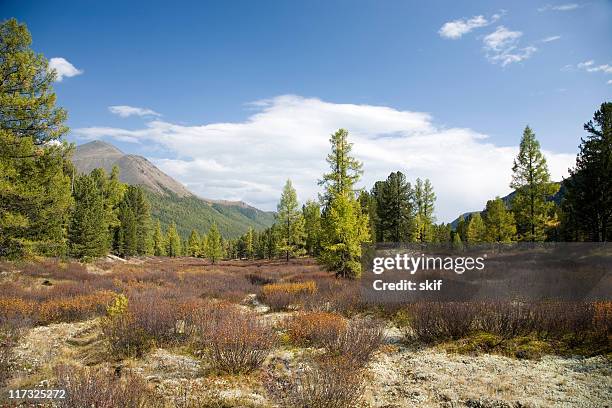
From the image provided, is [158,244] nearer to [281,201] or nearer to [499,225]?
[281,201]

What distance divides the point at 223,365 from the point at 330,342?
6.93 ft

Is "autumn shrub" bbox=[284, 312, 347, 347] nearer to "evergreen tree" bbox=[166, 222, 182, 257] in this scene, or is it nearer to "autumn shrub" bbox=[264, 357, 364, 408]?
"autumn shrub" bbox=[264, 357, 364, 408]

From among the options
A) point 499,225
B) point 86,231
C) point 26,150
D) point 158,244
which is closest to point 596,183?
point 499,225

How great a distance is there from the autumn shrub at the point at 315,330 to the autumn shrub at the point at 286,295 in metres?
4.35

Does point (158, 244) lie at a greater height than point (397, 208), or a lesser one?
lesser

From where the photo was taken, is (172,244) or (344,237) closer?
(344,237)

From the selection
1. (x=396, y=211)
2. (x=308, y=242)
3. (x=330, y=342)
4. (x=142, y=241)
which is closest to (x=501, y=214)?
(x=396, y=211)

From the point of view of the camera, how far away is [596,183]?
24547mm

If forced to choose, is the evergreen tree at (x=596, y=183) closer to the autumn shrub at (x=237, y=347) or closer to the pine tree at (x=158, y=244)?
the autumn shrub at (x=237, y=347)

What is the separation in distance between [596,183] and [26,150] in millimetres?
32360

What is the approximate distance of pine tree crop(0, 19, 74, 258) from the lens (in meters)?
13.1

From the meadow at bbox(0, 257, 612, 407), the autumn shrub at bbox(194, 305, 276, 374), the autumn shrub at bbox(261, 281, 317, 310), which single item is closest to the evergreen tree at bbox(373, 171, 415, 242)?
the autumn shrub at bbox(261, 281, 317, 310)

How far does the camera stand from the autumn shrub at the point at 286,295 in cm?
1303

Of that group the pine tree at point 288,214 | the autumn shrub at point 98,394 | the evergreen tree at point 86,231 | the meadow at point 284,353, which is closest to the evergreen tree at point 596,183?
the meadow at point 284,353
